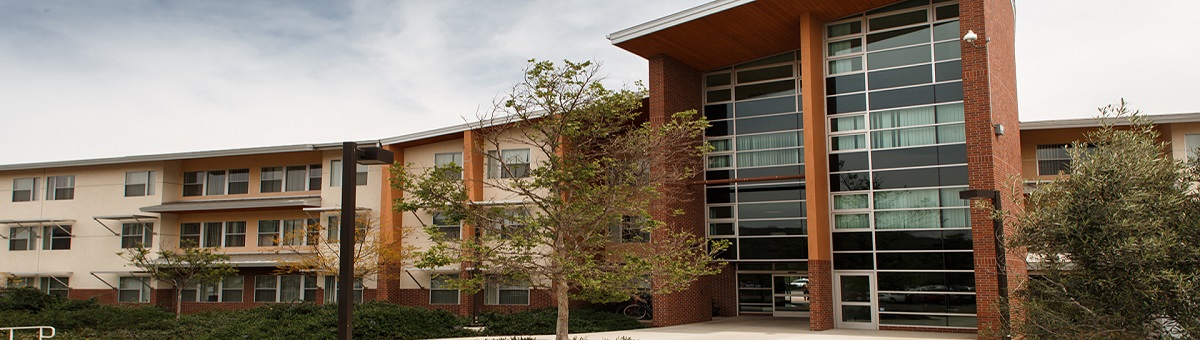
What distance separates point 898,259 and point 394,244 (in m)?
16.8

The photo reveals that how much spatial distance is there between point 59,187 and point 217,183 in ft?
25.0

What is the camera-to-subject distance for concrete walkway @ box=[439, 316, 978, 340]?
73.3 ft

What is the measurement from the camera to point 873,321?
2464cm

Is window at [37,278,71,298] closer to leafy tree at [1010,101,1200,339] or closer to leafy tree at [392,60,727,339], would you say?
leafy tree at [392,60,727,339]

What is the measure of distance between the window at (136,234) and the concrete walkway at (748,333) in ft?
68.4

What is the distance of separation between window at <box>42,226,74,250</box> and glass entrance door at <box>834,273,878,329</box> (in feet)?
105

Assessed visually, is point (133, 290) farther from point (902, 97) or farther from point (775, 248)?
point (902, 97)

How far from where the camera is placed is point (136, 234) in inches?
1467

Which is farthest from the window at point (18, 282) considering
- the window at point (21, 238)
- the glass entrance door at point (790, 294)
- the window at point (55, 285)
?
the glass entrance door at point (790, 294)

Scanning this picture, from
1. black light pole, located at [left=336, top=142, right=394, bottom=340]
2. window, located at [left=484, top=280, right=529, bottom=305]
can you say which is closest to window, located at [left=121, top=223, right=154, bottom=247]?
window, located at [left=484, top=280, right=529, bottom=305]

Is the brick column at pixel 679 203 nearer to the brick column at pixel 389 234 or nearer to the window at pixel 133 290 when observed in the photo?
the brick column at pixel 389 234

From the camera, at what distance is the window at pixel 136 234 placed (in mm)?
36906

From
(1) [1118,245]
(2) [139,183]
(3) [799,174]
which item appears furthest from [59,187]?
(1) [1118,245]

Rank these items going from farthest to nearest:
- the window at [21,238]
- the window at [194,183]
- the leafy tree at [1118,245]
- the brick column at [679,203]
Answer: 1. the window at [21,238]
2. the window at [194,183]
3. the brick column at [679,203]
4. the leafy tree at [1118,245]
